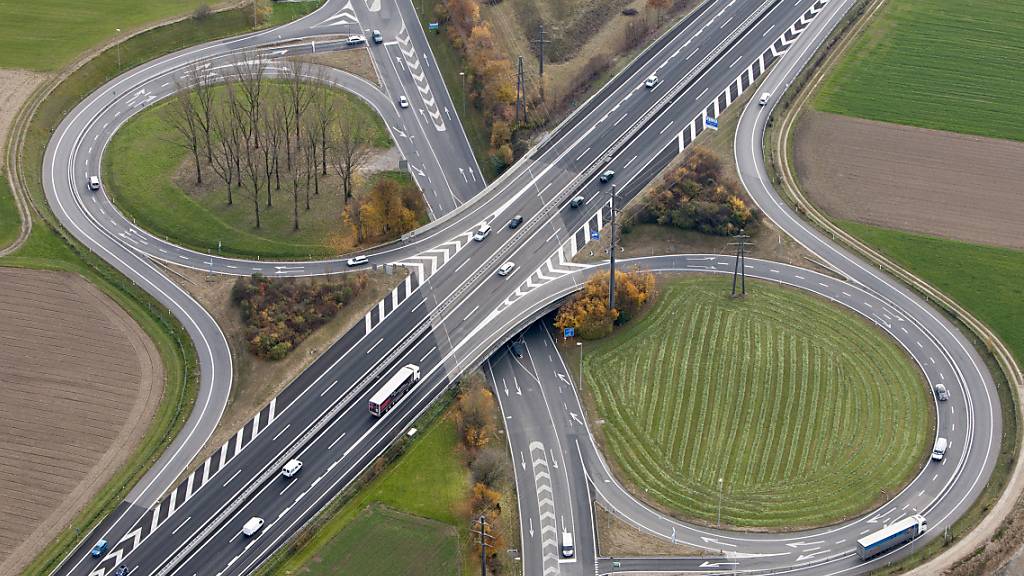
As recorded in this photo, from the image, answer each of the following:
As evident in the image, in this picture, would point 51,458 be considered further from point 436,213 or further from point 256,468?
point 436,213

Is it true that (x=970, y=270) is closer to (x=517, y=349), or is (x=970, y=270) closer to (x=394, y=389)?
(x=517, y=349)

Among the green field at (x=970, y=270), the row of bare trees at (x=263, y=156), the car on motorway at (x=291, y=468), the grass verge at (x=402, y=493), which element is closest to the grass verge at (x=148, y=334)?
the car on motorway at (x=291, y=468)

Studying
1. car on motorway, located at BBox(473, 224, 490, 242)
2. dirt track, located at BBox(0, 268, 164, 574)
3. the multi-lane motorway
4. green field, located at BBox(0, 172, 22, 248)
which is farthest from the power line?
green field, located at BBox(0, 172, 22, 248)

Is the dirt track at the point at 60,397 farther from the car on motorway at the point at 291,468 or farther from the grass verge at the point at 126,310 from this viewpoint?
the car on motorway at the point at 291,468

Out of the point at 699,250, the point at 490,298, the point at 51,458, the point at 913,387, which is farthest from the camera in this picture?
the point at 699,250

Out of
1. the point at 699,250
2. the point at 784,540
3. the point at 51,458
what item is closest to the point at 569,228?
the point at 699,250

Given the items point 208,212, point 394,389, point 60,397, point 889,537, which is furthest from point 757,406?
point 60,397

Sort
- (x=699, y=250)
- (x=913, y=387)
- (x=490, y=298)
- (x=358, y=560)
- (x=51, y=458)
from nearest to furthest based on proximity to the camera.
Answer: (x=358, y=560) < (x=51, y=458) < (x=913, y=387) < (x=490, y=298) < (x=699, y=250)
